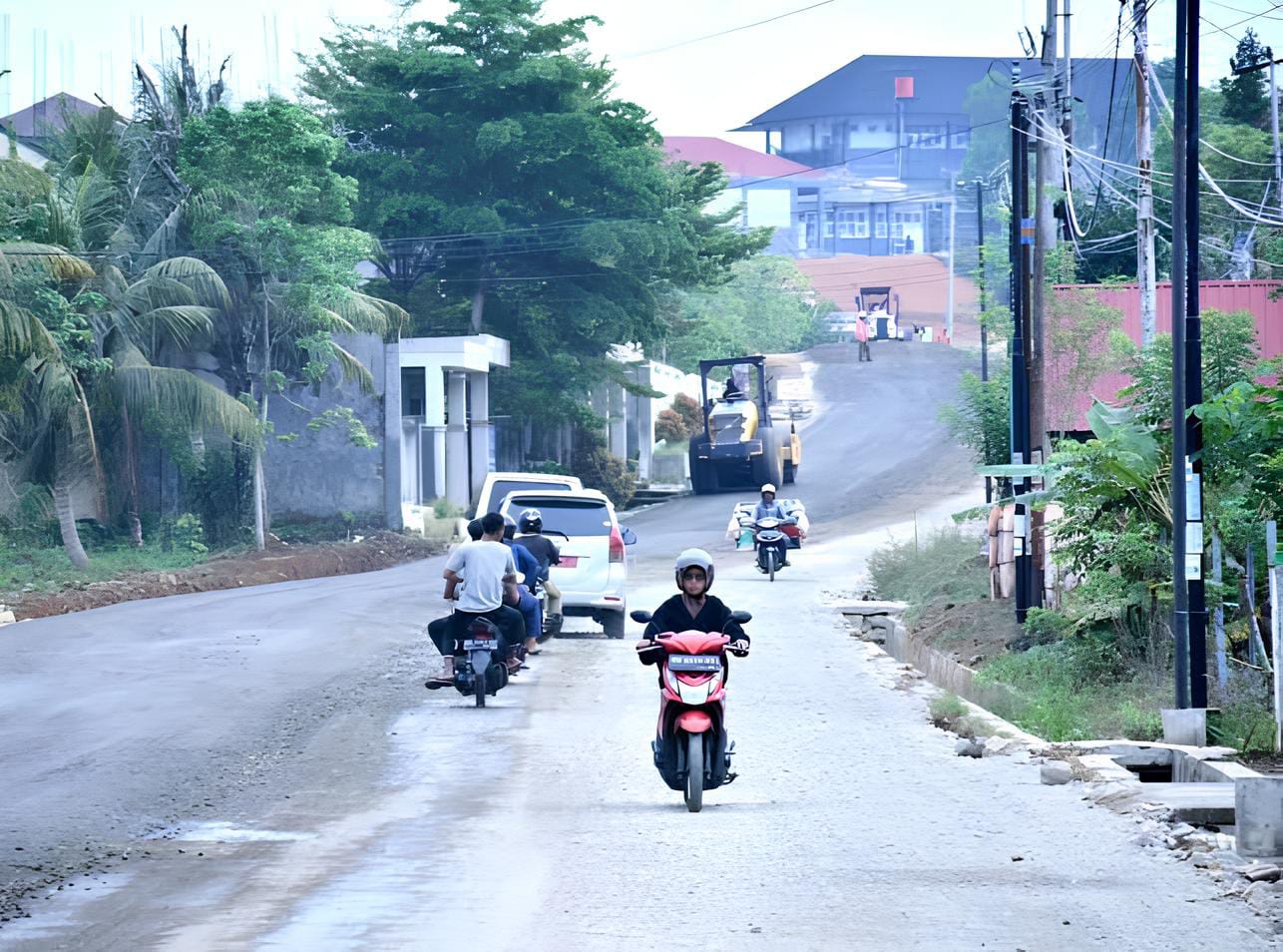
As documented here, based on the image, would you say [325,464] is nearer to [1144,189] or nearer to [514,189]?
[514,189]

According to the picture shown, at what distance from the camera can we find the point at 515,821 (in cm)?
1038

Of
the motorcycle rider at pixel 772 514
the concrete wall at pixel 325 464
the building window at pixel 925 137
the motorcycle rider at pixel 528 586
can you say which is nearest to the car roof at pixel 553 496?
the motorcycle rider at pixel 528 586

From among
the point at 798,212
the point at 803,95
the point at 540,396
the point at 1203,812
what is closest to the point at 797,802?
the point at 1203,812

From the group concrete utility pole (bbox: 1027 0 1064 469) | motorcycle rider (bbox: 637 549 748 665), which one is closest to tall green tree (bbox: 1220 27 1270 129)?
concrete utility pole (bbox: 1027 0 1064 469)

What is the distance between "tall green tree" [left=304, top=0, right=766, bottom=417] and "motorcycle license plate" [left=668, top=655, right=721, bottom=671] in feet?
140

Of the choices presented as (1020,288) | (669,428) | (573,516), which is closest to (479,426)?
(669,428)

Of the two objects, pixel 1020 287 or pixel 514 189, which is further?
pixel 514 189

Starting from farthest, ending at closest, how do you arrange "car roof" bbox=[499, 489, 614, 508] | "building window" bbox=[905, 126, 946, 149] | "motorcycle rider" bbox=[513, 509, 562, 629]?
"building window" bbox=[905, 126, 946, 149] < "car roof" bbox=[499, 489, 614, 508] < "motorcycle rider" bbox=[513, 509, 562, 629]

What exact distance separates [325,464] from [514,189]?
49.4 feet

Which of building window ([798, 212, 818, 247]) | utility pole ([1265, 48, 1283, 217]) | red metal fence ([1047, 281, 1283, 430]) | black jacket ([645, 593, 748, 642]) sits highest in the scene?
building window ([798, 212, 818, 247])

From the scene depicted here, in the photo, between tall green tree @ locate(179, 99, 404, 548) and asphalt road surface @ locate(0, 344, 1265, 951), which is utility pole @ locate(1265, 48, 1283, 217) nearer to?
tall green tree @ locate(179, 99, 404, 548)

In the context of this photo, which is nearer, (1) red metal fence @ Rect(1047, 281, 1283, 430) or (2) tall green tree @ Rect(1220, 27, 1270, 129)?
(1) red metal fence @ Rect(1047, 281, 1283, 430)

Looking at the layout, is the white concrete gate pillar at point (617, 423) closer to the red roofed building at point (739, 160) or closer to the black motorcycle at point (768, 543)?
the black motorcycle at point (768, 543)

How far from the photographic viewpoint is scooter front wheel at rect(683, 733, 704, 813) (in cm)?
1074
